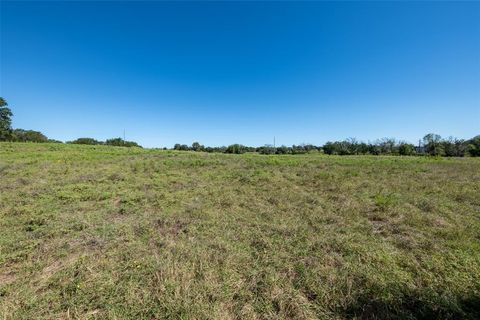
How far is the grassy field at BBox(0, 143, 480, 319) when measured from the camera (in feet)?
8.14

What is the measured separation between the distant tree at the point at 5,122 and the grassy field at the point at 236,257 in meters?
68.3

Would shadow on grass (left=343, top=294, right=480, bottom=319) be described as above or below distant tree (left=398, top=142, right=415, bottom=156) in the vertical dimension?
below

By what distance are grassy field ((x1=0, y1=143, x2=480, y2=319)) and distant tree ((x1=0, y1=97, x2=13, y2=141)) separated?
68.3 meters

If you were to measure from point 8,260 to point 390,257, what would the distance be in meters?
6.32

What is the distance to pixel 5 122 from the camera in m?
52.3

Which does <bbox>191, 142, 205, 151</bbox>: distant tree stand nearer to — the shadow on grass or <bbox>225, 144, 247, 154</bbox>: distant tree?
<bbox>225, 144, 247, 154</bbox>: distant tree

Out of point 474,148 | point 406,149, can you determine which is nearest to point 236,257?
point 406,149

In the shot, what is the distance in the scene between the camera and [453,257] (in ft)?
11.2

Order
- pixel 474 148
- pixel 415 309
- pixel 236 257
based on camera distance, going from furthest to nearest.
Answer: pixel 474 148
pixel 236 257
pixel 415 309

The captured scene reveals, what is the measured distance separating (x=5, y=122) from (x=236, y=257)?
7737 centimetres

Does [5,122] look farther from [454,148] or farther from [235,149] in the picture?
[454,148]

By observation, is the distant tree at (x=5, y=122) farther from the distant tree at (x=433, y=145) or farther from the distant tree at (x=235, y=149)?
the distant tree at (x=433, y=145)

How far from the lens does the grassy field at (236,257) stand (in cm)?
248

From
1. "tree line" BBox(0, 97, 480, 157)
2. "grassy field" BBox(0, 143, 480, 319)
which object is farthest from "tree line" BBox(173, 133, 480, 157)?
"grassy field" BBox(0, 143, 480, 319)
